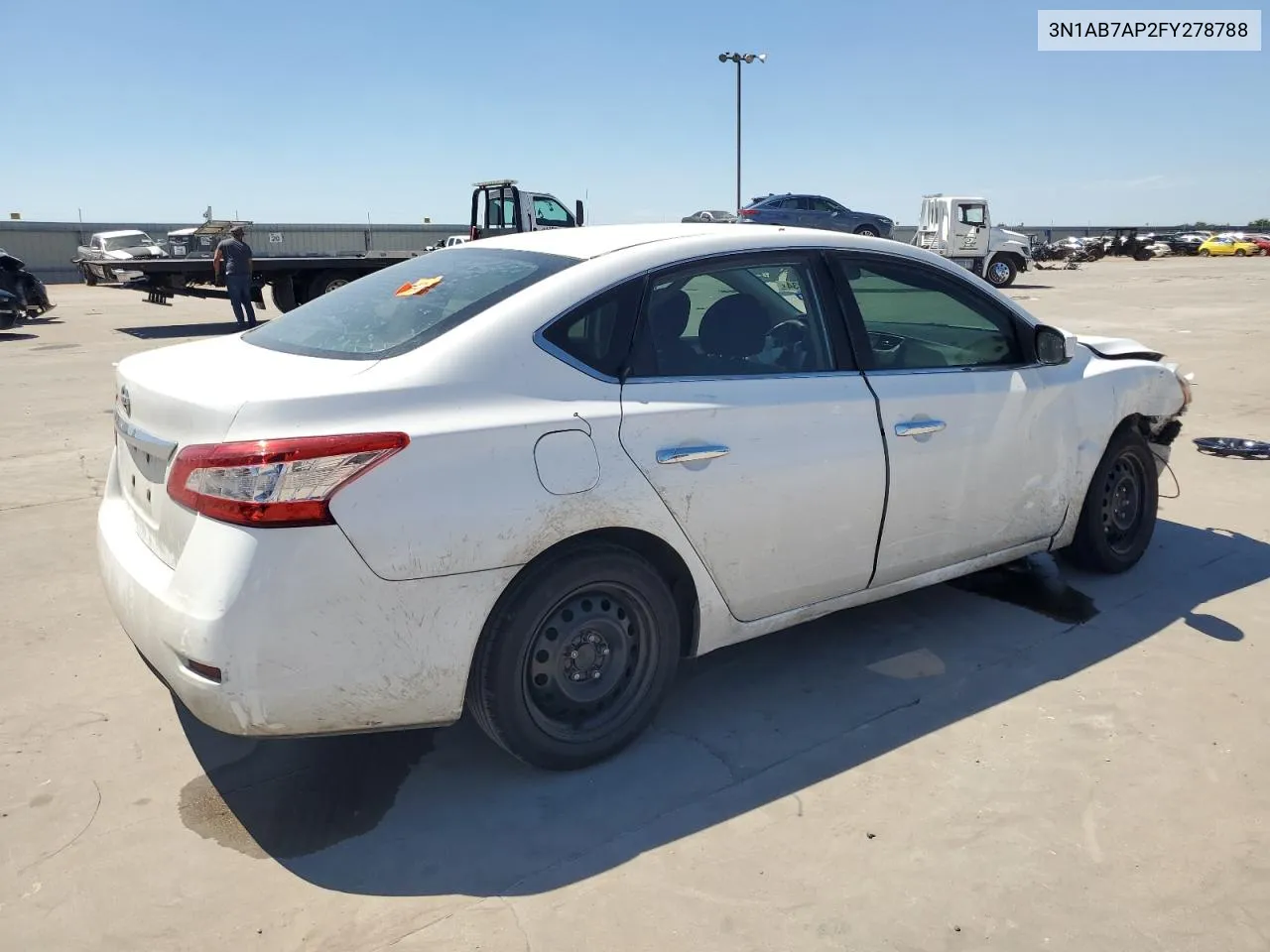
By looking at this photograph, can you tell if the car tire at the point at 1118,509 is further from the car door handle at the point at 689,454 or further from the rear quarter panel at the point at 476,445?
the rear quarter panel at the point at 476,445

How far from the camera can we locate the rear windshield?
2988mm

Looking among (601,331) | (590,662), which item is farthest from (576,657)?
(601,331)

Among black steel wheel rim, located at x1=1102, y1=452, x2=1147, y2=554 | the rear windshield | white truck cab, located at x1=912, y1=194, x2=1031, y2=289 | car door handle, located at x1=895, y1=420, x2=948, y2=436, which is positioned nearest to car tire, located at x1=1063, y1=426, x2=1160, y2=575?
black steel wheel rim, located at x1=1102, y1=452, x2=1147, y2=554

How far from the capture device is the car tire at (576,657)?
283cm

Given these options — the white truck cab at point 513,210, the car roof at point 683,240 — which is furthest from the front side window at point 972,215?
the car roof at point 683,240

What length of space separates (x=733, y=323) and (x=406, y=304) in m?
1.10

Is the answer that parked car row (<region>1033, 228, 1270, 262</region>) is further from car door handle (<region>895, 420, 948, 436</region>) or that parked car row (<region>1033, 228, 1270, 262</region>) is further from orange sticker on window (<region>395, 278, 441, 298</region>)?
orange sticker on window (<region>395, 278, 441, 298</region>)

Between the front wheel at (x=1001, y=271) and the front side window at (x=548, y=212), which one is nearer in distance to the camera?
the front side window at (x=548, y=212)

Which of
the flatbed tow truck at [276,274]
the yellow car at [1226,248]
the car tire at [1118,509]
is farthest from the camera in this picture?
the yellow car at [1226,248]

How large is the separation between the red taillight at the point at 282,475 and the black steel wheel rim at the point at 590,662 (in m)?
0.72

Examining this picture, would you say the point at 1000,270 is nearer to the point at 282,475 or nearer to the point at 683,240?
the point at 683,240

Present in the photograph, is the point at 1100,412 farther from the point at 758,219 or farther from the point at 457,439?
the point at 758,219

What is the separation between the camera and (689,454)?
305cm

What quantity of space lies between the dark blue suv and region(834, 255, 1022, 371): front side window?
95.2ft
